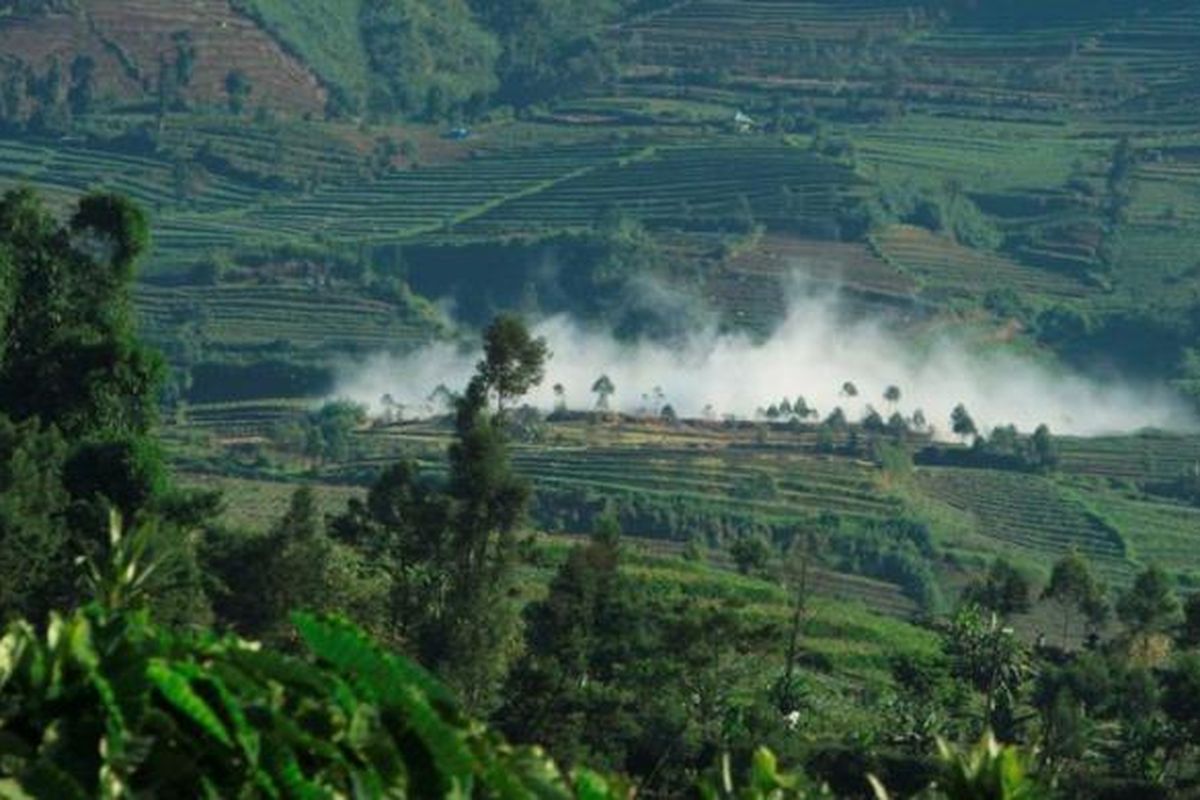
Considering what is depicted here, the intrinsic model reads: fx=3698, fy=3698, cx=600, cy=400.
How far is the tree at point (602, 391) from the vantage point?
15100 centimetres

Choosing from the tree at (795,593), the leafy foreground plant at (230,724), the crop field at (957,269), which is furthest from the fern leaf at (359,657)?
the crop field at (957,269)

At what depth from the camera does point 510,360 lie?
2499 inches

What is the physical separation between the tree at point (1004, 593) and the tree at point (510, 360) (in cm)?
1451

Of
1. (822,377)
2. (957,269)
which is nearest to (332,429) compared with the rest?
(822,377)

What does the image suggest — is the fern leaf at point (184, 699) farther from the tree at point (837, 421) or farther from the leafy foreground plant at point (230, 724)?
the tree at point (837, 421)

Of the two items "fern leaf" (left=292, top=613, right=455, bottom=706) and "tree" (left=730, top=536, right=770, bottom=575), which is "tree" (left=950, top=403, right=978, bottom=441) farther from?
"fern leaf" (left=292, top=613, right=455, bottom=706)

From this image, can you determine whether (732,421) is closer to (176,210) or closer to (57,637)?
(176,210)

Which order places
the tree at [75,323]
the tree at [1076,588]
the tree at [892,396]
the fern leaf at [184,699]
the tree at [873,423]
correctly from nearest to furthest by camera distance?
the fern leaf at [184,699] → the tree at [75,323] → the tree at [1076,588] → the tree at [873,423] → the tree at [892,396]

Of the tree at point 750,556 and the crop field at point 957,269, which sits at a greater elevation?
the crop field at point 957,269

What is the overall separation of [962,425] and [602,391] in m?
16.4

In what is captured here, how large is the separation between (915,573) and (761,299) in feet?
194

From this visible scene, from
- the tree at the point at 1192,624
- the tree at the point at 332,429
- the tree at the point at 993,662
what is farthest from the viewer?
the tree at the point at 332,429

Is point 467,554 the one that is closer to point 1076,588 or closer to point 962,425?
point 1076,588

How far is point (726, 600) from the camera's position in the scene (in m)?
76.3
